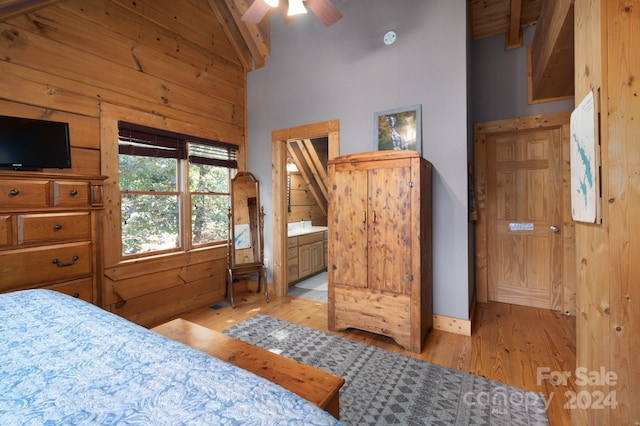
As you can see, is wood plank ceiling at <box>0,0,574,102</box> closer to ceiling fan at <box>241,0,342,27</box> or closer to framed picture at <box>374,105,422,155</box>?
framed picture at <box>374,105,422,155</box>

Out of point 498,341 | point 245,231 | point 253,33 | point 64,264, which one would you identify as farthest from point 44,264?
point 498,341

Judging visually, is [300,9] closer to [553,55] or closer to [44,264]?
[553,55]

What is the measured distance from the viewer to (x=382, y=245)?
8.54 ft

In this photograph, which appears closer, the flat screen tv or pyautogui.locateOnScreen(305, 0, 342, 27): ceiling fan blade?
the flat screen tv

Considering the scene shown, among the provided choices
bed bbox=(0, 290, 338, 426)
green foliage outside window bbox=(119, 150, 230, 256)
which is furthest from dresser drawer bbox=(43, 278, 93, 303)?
bed bbox=(0, 290, 338, 426)

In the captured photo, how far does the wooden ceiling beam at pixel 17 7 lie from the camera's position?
6.87 ft

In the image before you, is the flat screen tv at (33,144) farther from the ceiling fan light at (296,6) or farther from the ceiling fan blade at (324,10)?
the ceiling fan blade at (324,10)

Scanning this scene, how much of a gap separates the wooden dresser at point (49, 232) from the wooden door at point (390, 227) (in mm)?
2308

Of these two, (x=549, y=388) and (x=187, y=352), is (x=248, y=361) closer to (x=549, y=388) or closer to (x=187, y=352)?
(x=187, y=352)

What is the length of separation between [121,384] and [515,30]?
450 cm

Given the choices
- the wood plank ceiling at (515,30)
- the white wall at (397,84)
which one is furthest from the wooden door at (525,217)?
the white wall at (397,84)

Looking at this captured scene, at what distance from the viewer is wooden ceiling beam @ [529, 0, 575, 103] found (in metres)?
2.03

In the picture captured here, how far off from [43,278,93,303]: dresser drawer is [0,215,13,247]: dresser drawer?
408 mm

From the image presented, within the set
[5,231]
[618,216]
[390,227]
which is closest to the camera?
[618,216]
